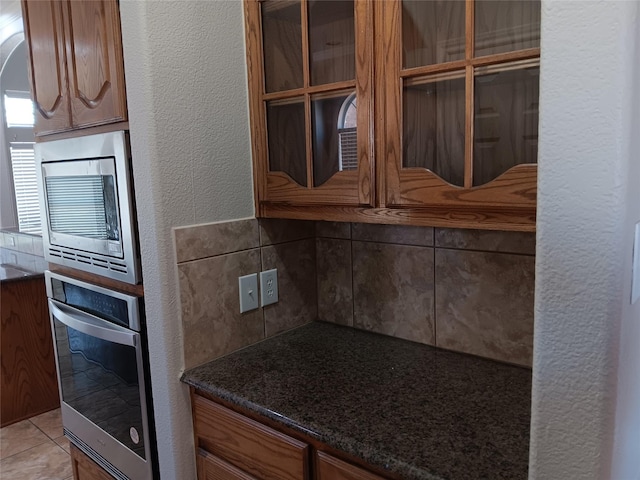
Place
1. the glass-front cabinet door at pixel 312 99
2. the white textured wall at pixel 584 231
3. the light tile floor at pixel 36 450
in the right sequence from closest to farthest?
the white textured wall at pixel 584 231, the glass-front cabinet door at pixel 312 99, the light tile floor at pixel 36 450

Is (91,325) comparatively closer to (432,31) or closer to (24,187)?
(432,31)

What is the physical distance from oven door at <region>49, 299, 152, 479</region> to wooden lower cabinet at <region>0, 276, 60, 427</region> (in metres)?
1.34

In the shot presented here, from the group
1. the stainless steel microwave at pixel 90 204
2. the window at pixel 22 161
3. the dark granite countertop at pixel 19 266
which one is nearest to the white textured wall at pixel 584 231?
the stainless steel microwave at pixel 90 204

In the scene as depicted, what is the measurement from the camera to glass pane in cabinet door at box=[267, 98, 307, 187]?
1.42 metres

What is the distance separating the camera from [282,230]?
1.67 metres

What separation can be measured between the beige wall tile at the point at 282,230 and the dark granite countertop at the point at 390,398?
33cm

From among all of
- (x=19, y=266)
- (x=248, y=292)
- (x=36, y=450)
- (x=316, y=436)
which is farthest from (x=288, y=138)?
(x=19, y=266)

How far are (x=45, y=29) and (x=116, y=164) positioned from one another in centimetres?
63

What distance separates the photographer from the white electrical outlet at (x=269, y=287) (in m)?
1.61

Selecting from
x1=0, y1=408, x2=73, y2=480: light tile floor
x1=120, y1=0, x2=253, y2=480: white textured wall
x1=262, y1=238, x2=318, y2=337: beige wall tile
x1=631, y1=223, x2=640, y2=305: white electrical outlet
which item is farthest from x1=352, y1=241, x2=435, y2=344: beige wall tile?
x1=0, y1=408, x2=73, y2=480: light tile floor

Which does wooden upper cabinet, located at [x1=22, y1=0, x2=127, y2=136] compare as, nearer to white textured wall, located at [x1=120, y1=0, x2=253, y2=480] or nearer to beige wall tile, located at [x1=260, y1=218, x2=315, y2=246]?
white textured wall, located at [x1=120, y1=0, x2=253, y2=480]

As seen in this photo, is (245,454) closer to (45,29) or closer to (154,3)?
(154,3)

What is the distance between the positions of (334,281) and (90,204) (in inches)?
33.0

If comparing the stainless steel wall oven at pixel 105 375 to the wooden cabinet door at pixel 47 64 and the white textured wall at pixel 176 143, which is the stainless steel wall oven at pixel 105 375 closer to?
the white textured wall at pixel 176 143
